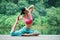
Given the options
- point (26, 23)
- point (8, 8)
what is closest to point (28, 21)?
point (26, 23)

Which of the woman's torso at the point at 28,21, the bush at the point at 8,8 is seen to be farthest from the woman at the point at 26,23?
the bush at the point at 8,8

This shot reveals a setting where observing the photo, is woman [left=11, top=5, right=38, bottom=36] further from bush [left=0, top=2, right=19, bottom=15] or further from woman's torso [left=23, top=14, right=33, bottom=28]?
bush [left=0, top=2, right=19, bottom=15]

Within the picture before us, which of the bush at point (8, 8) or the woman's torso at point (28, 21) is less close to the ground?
the bush at point (8, 8)

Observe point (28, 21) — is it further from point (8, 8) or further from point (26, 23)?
point (8, 8)

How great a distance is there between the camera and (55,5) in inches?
292

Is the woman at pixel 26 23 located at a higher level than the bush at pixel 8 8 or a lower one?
lower

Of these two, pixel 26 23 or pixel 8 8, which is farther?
pixel 8 8

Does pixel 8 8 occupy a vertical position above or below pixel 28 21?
above

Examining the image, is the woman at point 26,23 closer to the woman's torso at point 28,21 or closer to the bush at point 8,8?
the woman's torso at point 28,21

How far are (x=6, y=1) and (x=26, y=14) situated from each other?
4.01 m

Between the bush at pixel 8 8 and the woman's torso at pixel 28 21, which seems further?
the bush at pixel 8 8

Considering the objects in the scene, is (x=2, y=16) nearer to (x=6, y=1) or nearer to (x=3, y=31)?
(x=6, y=1)

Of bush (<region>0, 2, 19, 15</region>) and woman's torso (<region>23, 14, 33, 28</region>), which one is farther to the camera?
bush (<region>0, 2, 19, 15</region>)

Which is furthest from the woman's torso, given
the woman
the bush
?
the bush
